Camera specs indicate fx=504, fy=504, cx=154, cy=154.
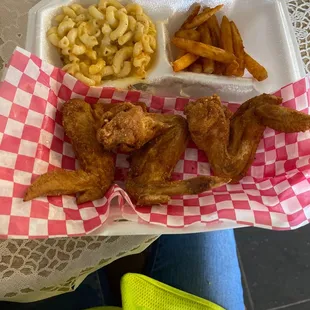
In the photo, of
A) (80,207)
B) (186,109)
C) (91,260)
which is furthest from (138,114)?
(91,260)

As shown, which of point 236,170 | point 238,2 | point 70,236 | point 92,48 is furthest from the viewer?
point 238,2

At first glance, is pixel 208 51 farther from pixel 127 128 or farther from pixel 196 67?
pixel 127 128

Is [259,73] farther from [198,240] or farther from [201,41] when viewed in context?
[198,240]

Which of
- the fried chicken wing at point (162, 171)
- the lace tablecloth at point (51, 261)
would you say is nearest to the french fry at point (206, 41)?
the fried chicken wing at point (162, 171)

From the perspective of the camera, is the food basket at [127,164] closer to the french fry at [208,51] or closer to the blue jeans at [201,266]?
the french fry at [208,51]

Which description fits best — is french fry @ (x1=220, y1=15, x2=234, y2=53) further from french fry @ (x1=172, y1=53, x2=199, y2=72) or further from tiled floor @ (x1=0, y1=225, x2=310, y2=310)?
tiled floor @ (x1=0, y1=225, x2=310, y2=310)

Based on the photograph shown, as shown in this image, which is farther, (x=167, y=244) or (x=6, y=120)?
(x=167, y=244)
